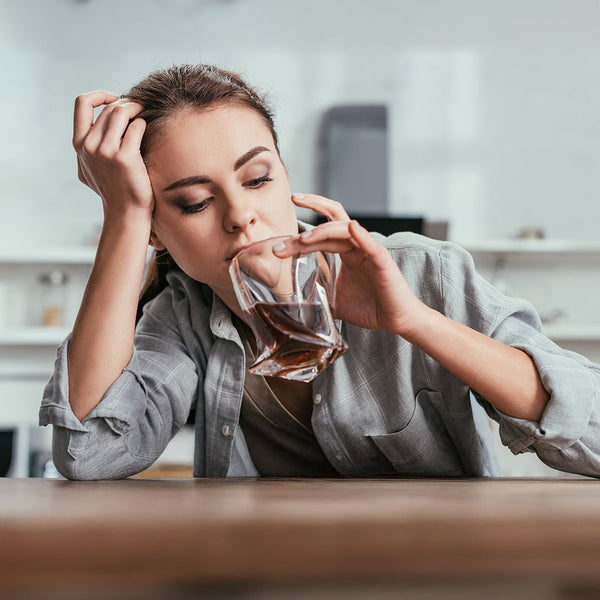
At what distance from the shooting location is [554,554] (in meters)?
0.26

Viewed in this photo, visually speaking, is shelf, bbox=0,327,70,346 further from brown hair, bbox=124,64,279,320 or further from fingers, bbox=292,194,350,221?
fingers, bbox=292,194,350,221

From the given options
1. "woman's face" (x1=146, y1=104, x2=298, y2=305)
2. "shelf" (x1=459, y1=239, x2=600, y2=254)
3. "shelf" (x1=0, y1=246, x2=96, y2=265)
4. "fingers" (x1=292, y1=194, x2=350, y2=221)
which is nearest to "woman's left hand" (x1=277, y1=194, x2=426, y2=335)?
"fingers" (x1=292, y1=194, x2=350, y2=221)

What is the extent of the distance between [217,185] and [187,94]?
0.20 m

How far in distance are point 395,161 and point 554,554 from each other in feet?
11.9

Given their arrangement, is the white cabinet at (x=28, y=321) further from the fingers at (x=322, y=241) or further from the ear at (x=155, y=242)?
the fingers at (x=322, y=241)

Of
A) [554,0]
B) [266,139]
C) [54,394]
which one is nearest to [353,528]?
[54,394]

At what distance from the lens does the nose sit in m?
0.92

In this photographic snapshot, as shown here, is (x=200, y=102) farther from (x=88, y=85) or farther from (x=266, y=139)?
(x=88, y=85)

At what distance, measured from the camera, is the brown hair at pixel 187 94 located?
1033mm

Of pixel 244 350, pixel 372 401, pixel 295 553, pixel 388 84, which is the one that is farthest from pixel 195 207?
pixel 388 84

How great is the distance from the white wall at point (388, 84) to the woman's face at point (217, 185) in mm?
2750

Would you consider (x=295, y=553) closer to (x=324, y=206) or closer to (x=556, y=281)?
(x=324, y=206)

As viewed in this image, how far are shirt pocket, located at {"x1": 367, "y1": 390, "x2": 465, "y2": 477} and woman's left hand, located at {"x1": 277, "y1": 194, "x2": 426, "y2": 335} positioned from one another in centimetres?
21

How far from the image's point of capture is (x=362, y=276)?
0.84m
